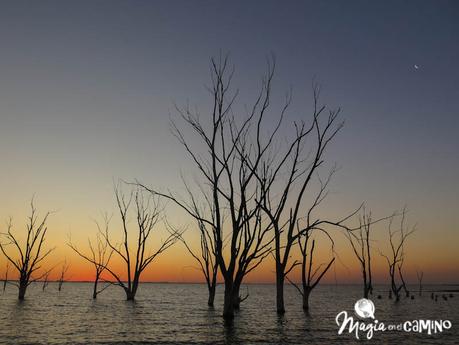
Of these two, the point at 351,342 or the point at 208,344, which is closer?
the point at 208,344

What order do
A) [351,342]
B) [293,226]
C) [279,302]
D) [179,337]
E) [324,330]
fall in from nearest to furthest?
[351,342], [179,337], [324,330], [293,226], [279,302]

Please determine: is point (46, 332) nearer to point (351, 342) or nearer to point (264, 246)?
point (264, 246)

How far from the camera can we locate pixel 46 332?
1864 centimetres

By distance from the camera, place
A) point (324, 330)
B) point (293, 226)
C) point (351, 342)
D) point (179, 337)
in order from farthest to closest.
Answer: point (293, 226) → point (324, 330) → point (179, 337) → point (351, 342)

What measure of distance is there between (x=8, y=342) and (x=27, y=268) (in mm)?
20091

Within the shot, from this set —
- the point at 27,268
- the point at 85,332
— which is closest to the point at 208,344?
the point at 85,332

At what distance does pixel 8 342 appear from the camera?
15344mm

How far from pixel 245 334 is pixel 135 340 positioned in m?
4.84

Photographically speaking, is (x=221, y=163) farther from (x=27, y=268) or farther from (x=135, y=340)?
(x=27, y=268)

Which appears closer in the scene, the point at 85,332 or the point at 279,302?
the point at 85,332

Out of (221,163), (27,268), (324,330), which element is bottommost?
(324,330)

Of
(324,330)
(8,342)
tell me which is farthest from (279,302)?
(8,342)

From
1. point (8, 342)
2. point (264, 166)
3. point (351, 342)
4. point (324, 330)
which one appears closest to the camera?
point (8, 342)

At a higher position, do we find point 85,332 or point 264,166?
point 264,166
